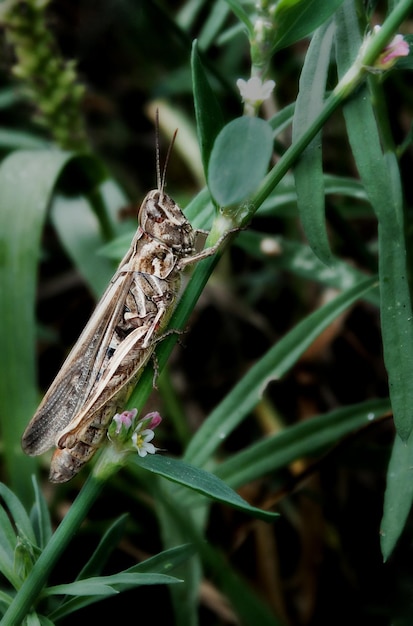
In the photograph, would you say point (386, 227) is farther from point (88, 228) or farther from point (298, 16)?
point (88, 228)

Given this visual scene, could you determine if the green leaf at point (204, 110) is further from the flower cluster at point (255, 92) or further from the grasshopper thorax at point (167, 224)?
the grasshopper thorax at point (167, 224)

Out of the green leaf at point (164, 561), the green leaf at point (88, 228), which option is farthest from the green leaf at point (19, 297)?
the green leaf at point (164, 561)

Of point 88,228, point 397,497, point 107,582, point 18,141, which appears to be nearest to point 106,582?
point 107,582

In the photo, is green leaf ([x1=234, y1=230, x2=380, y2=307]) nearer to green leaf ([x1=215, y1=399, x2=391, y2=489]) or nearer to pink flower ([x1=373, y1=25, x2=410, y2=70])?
green leaf ([x1=215, y1=399, x2=391, y2=489])

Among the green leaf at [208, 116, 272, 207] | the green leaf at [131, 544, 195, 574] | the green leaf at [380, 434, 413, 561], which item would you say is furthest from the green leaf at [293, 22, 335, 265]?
the green leaf at [131, 544, 195, 574]

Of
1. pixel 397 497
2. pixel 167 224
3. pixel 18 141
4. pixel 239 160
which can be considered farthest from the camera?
pixel 18 141

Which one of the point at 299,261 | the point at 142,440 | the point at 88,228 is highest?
the point at 88,228
